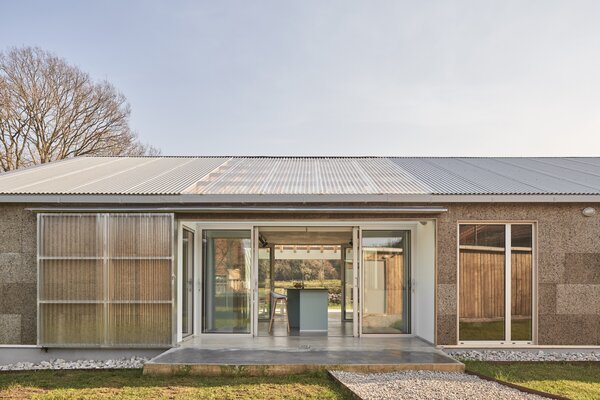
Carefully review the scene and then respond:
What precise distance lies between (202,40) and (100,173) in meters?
5.77

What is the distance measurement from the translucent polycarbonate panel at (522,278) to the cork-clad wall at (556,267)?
160mm

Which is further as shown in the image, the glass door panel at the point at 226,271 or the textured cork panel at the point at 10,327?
the glass door panel at the point at 226,271

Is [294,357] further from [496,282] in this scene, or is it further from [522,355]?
[522,355]

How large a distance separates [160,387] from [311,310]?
16.7ft

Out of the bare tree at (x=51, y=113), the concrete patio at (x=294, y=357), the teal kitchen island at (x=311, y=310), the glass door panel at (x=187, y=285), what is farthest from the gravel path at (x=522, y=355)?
the bare tree at (x=51, y=113)

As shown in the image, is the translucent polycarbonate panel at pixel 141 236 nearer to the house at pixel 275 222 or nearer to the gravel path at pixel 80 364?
the house at pixel 275 222

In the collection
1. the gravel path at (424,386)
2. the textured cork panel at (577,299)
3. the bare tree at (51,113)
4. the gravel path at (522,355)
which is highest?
the bare tree at (51,113)

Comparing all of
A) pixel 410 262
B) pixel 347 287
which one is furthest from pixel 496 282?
pixel 347 287

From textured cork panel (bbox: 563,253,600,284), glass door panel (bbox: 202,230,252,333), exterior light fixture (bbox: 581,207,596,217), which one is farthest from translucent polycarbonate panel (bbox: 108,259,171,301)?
exterior light fixture (bbox: 581,207,596,217)

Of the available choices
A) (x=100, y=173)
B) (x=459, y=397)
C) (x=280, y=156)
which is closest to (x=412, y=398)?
(x=459, y=397)

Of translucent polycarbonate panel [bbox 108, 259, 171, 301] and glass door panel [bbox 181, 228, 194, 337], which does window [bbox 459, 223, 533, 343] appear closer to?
glass door panel [bbox 181, 228, 194, 337]

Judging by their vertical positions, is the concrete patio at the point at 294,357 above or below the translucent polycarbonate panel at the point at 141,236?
below

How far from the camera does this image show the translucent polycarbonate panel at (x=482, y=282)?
30.2 feet

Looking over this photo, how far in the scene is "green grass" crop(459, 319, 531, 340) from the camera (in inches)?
362
